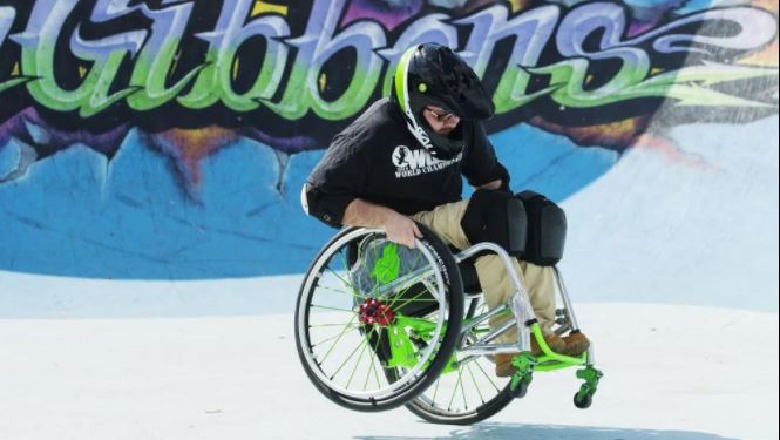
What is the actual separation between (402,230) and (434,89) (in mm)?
528

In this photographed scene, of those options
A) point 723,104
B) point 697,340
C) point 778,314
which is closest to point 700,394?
point 697,340

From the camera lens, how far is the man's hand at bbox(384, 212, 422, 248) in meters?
4.49

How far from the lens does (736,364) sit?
636 cm

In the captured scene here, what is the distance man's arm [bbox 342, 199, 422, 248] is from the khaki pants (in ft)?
0.57

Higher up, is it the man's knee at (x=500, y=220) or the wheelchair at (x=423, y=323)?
the man's knee at (x=500, y=220)

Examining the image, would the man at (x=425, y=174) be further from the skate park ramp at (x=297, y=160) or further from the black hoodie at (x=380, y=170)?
the skate park ramp at (x=297, y=160)

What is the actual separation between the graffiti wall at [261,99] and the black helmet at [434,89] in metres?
4.17

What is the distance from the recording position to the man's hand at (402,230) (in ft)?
14.7

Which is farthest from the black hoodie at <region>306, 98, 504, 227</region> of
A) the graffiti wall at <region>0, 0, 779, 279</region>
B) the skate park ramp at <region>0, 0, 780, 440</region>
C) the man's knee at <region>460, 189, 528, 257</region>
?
the graffiti wall at <region>0, 0, 779, 279</region>

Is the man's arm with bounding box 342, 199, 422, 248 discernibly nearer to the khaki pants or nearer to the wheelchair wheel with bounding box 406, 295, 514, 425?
the khaki pants

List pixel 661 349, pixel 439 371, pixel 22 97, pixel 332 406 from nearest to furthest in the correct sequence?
pixel 439 371 < pixel 332 406 < pixel 661 349 < pixel 22 97

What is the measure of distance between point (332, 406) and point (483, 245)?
4.16 feet

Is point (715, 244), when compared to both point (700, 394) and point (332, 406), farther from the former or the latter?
point (332, 406)

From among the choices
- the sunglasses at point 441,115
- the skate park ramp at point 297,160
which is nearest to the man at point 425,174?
the sunglasses at point 441,115
